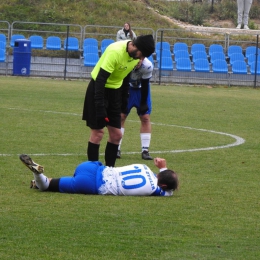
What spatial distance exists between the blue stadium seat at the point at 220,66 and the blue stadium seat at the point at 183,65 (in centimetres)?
106

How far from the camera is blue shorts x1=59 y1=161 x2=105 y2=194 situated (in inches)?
311

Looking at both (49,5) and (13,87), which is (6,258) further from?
(49,5)

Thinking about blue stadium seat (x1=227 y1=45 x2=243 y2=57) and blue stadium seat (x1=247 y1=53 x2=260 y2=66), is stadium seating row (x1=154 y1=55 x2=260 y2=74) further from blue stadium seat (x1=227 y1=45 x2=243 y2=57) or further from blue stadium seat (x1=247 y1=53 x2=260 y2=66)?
blue stadium seat (x1=227 y1=45 x2=243 y2=57)

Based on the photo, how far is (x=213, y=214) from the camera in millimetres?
7309

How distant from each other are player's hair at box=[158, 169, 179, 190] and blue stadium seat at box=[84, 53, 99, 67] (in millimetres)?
21975

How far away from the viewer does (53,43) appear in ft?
100

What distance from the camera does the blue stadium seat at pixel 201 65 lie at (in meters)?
30.2

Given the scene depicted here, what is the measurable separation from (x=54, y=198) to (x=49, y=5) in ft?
103

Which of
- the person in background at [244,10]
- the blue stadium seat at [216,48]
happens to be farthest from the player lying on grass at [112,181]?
the person in background at [244,10]

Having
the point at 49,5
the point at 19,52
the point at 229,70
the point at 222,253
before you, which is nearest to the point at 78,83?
the point at 19,52

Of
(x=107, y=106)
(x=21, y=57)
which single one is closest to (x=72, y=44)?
(x=21, y=57)

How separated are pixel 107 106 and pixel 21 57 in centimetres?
2018

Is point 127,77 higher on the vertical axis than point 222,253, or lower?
higher

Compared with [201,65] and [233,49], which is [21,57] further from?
[233,49]
